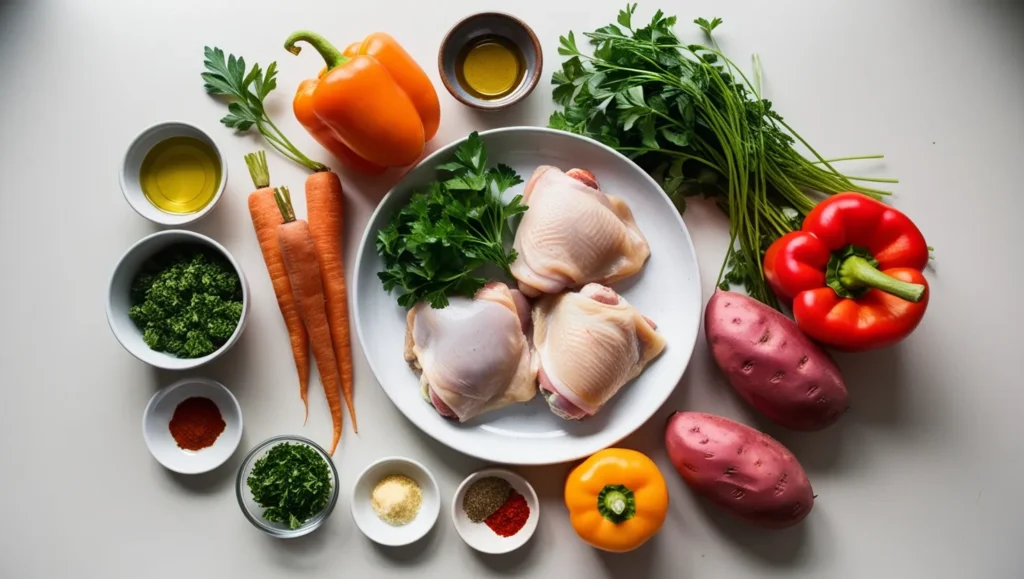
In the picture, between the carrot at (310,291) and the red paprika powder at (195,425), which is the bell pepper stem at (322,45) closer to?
the carrot at (310,291)

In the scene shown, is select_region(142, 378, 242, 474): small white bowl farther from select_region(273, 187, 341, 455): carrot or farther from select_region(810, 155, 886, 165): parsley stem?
select_region(810, 155, 886, 165): parsley stem

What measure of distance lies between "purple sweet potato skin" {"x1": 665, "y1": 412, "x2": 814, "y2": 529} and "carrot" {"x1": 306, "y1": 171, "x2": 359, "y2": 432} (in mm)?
944

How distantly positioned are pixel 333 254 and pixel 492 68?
0.71 meters

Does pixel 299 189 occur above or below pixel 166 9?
below

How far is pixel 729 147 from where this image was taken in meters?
1.79

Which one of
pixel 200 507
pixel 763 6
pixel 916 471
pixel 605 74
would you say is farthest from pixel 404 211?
pixel 916 471

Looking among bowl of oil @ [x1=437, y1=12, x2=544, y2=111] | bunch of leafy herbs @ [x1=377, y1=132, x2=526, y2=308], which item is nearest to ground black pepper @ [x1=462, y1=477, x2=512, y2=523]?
bunch of leafy herbs @ [x1=377, y1=132, x2=526, y2=308]

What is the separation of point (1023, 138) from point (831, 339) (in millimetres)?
957

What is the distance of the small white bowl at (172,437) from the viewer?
5.98 feet

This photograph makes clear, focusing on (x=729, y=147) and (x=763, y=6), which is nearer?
(x=729, y=147)

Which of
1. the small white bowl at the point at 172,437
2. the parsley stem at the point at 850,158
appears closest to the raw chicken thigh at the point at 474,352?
the small white bowl at the point at 172,437

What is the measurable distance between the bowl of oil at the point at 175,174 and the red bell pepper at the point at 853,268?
5.19 ft

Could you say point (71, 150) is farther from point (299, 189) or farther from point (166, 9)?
point (299, 189)

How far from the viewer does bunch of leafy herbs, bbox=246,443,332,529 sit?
173 centimetres
